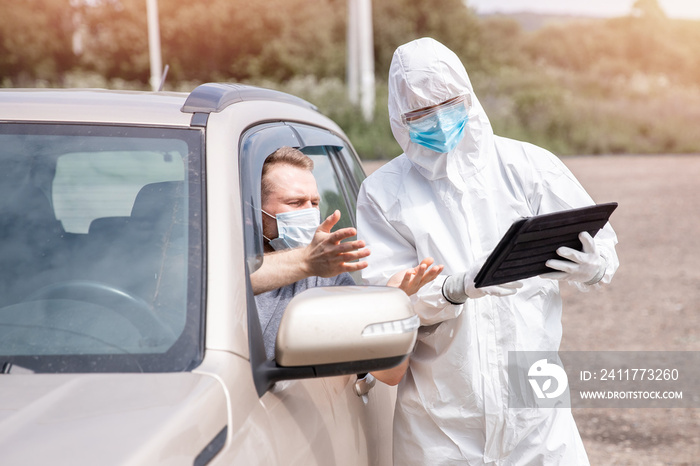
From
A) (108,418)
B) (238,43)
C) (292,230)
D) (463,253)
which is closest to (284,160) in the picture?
(292,230)

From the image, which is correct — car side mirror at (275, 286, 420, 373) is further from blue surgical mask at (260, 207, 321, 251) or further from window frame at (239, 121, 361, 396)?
blue surgical mask at (260, 207, 321, 251)

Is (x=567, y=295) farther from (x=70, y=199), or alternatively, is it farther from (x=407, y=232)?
(x=70, y=199)

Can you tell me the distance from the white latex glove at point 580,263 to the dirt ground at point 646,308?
109 inches

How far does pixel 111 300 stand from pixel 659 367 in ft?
18.8

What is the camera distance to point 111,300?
6.19 feet

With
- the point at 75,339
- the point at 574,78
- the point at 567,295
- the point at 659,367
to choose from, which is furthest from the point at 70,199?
the point at 574,78

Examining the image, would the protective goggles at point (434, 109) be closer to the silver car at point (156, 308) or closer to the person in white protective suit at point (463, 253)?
the person in white protective suit at point (463, 253)

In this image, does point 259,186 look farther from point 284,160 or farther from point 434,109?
point 434,109

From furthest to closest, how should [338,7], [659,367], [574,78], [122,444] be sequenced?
[338,7] < [574,78] < [659,367] < [122,444]

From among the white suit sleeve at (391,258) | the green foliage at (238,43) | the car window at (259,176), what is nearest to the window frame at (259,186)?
the car window at (259,176)

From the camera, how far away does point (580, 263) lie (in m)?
2.39

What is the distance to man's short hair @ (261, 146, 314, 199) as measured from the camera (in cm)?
259

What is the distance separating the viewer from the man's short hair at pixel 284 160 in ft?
8.49

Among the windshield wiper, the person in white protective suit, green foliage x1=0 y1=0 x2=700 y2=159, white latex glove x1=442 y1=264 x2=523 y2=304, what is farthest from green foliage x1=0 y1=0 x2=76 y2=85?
the windshield wiper
